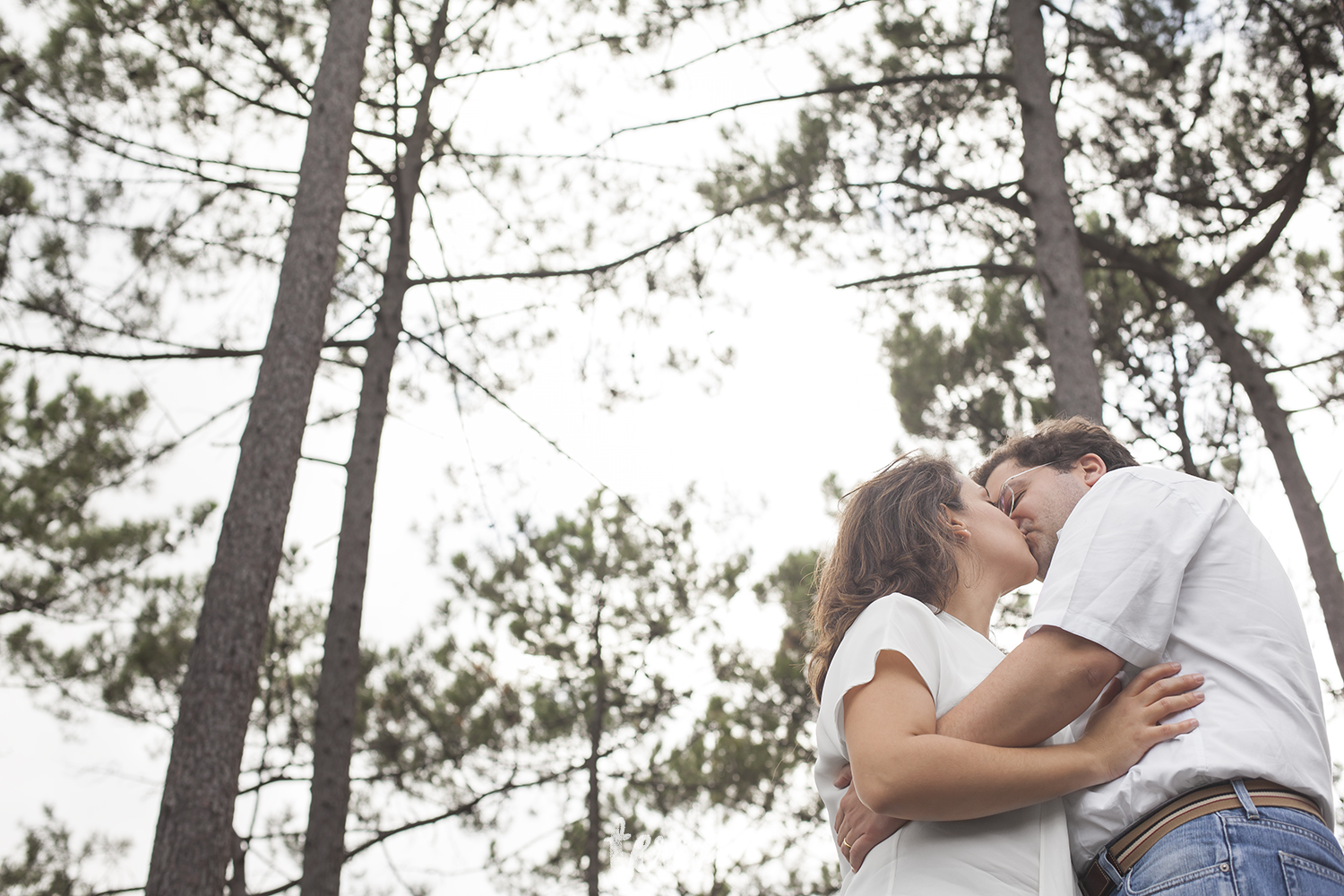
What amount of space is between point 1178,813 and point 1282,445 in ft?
18.6

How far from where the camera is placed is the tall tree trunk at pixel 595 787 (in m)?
8.47

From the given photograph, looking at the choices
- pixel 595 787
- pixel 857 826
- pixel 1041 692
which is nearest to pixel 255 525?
pixel 857 826

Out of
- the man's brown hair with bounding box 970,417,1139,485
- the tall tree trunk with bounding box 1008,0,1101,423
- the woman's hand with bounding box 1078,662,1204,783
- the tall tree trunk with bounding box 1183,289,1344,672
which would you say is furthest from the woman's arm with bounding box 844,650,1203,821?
the tall tree trunk with bounding box 1183,289,1344,672

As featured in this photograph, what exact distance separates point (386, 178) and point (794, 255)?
2730 mm

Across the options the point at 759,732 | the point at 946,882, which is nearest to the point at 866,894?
the point at 946,882

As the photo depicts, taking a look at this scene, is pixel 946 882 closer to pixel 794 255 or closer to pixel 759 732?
pixel 794 255

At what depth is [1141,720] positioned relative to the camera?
1285 millimetres

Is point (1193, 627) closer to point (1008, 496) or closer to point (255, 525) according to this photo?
point (1008, 496)

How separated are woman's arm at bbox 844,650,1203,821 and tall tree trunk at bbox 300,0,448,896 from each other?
3.66 meters

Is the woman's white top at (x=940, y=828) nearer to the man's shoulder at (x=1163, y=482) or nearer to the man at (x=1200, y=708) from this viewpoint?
the man at (x=1200, y=708)

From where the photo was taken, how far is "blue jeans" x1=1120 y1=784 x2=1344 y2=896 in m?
1.12

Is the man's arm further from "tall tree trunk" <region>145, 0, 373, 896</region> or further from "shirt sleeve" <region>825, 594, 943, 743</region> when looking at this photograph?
"tall tree trunk" <region>145, 0, 373, 896</region>

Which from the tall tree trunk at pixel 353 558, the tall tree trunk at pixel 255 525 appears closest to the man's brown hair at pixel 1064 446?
the tall tree trunk at pixel 255 525

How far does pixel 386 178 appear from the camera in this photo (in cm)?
550
